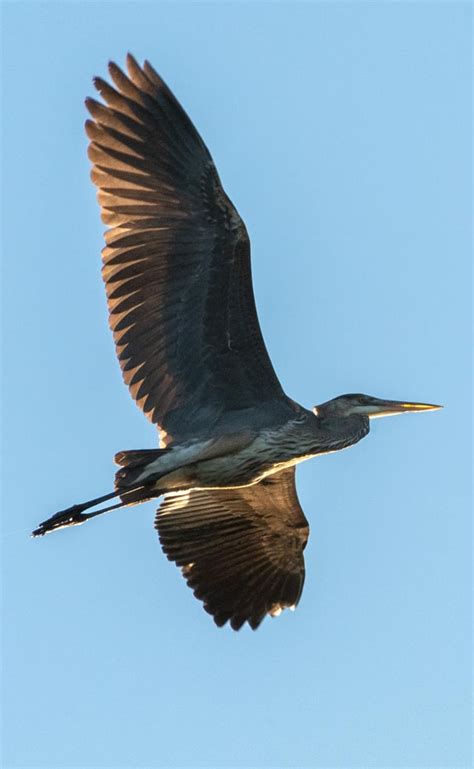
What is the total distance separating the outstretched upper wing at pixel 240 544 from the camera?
13398 mm

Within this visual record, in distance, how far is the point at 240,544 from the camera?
A: 13.7 metres

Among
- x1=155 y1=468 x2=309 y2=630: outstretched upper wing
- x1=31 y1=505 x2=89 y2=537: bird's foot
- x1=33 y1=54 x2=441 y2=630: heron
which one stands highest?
x1=33 y1=54 x2=441 y2=630: heron

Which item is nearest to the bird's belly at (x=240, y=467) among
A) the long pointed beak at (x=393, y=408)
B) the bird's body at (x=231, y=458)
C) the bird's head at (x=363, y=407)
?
the bird's body at (x=231, y=458)

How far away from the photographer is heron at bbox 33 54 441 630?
11766 millimetres

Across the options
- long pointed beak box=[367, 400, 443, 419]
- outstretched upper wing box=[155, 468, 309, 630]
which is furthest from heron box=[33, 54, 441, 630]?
outstretched upper wing box=[155, 468, 309, 630]

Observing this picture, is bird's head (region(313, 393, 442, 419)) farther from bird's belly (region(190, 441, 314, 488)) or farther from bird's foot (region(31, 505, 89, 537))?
bird's foot (region(31, 505, 89, 537))

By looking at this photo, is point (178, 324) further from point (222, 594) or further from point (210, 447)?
point (222, 594)

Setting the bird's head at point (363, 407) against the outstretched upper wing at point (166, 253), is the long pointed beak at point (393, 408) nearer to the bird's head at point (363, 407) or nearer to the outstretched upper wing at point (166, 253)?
the bird's head at point (363, 407)

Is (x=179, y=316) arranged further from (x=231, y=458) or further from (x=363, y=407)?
(x=363, y=407)

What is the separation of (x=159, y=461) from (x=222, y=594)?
2018mm

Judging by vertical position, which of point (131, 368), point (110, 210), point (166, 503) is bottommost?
point (166, 503)

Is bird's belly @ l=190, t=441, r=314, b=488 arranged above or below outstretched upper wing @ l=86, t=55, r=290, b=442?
below

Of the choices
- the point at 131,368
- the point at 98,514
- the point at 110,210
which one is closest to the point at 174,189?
the point at 110,210

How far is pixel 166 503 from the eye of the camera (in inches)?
528
